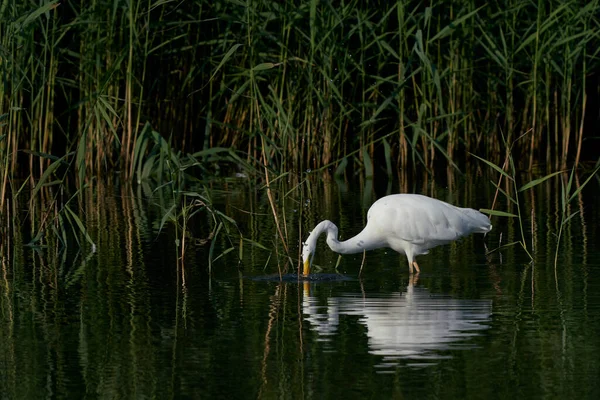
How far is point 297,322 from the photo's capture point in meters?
6.19

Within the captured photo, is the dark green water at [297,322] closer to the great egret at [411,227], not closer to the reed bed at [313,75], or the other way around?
the great egret at [411,227]

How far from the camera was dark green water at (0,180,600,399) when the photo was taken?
497 cm

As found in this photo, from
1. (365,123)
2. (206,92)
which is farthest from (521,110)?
(206,92)

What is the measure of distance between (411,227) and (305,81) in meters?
4.61

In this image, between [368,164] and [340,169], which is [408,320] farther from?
[368,164]

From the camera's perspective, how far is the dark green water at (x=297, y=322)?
16.3 feet

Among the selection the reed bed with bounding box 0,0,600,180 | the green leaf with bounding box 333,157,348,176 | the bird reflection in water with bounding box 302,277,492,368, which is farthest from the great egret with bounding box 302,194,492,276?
the green leaf with bounding box 333,157,348,176

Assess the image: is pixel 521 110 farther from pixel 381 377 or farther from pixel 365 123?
pixel 381 377

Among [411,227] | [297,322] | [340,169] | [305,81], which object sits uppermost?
[305,81]

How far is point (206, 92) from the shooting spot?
1334 cm

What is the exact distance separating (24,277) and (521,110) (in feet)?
24.9

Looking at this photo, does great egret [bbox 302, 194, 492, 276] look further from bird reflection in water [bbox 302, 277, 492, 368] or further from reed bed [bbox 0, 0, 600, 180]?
reed bed [bbox 0, 0, 600, 180]

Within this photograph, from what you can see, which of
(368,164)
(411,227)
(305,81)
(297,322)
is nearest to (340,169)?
(368,164)

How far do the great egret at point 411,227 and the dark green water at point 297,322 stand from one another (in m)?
0.15
